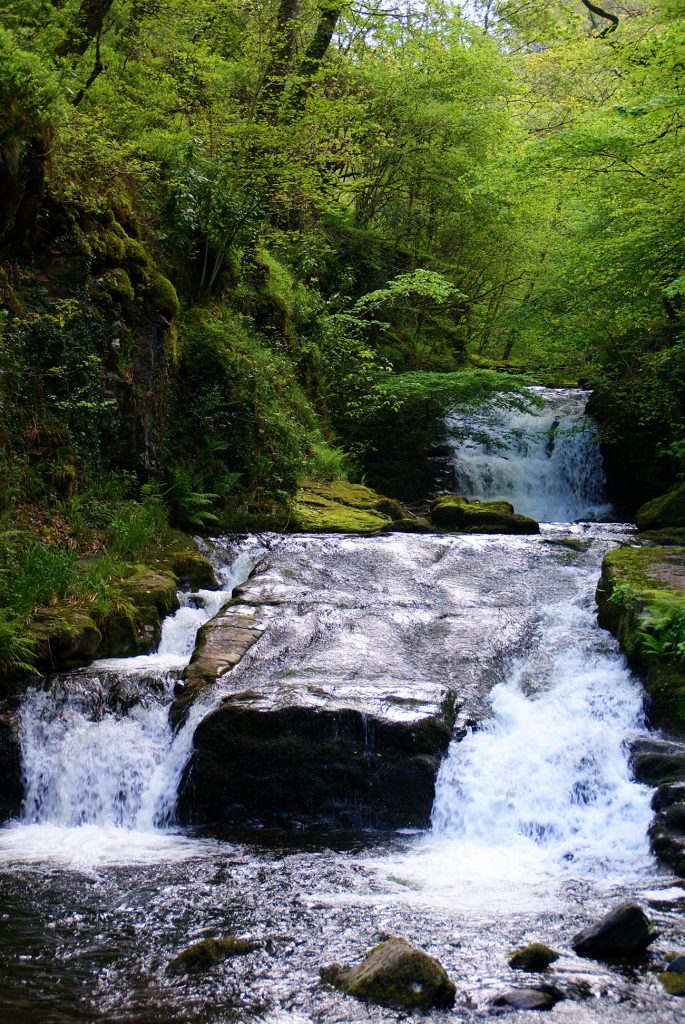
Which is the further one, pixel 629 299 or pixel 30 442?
pixel 629 299

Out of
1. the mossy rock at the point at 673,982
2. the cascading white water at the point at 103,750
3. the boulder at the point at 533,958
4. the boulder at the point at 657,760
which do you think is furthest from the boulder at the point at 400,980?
the boulder at the point at 657,760

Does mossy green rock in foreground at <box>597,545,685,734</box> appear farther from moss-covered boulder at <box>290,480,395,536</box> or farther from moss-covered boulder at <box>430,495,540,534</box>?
moss-covered boulder at <box>290,480,395,536</box>

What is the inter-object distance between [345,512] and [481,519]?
7.20 feet

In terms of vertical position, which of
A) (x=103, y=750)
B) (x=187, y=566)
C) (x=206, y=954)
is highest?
(x=187, y=566)

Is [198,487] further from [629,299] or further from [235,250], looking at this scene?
[629,299]

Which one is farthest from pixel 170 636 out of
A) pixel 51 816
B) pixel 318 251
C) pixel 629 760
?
pixel 318 251

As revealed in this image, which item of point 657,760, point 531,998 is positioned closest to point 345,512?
point 657,760

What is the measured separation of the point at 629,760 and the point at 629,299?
9.16 metres

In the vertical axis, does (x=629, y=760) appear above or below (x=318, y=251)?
below

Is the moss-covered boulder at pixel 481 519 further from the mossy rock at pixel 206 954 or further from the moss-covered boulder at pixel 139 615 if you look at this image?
the mossy rock at pixel 206 954

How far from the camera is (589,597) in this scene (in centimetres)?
994

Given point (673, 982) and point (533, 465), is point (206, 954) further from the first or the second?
point (533, 465)

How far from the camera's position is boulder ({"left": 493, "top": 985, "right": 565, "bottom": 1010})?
3797 millimetres

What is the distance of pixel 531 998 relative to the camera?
3.83 metres
